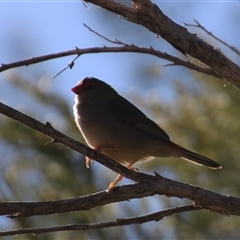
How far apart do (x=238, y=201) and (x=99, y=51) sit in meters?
1.34

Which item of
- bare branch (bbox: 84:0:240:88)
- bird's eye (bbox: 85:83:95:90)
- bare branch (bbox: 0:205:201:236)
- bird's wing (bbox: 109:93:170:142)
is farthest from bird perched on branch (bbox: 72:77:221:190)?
bare branch (bbox: 84:0:240:88)

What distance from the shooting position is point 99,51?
3.84m

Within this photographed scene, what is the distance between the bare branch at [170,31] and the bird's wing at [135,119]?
4.97 ft

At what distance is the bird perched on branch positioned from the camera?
5.06 m

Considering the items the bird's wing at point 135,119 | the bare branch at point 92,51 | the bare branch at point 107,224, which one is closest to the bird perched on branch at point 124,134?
the bird's wing at point 135,119

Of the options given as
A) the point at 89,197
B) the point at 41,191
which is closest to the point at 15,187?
the point at 41,191

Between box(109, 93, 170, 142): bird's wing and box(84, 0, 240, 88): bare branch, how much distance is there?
59.6 inches

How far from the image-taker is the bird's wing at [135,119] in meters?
5.23

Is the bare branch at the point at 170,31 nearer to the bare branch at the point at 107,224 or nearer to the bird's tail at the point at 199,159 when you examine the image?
the bare branch at the point at 107,224

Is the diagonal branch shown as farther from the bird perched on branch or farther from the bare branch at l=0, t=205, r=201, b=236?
the bird perched on branch

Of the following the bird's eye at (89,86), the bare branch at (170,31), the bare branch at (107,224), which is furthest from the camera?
the bird's eye at (89,86)

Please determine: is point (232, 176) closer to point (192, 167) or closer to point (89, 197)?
point (192, 167)

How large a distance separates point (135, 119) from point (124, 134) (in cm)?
26

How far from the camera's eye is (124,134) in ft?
17.0
